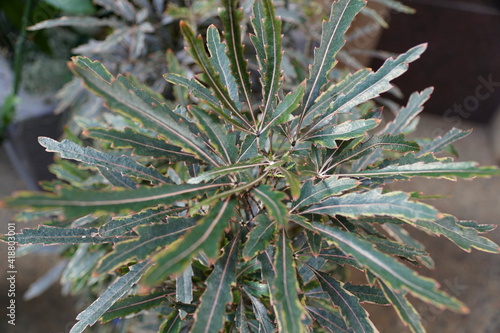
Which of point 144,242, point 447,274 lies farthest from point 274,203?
point 447,274

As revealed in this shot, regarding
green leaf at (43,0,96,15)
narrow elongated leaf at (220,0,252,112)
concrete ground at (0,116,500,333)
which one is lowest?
concrete ground at (0,116,500,333)

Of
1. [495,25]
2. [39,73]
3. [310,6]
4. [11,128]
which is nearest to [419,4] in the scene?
[495,25]

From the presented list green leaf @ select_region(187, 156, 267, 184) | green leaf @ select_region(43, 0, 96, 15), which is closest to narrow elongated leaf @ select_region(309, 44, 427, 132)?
green leaf @ select_region(187, 156, 267, 184)

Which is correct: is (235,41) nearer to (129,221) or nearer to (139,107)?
(139,107)

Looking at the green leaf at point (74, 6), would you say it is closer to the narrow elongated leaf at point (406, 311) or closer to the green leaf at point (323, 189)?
the green leaf at point (323, 189)

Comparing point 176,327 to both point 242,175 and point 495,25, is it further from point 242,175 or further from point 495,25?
point 495,25

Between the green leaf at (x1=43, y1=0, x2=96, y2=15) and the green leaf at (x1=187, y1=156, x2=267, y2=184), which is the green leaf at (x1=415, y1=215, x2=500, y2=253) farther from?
the green leaf at (x1=43, y1=0, x2=96, y2=15)
